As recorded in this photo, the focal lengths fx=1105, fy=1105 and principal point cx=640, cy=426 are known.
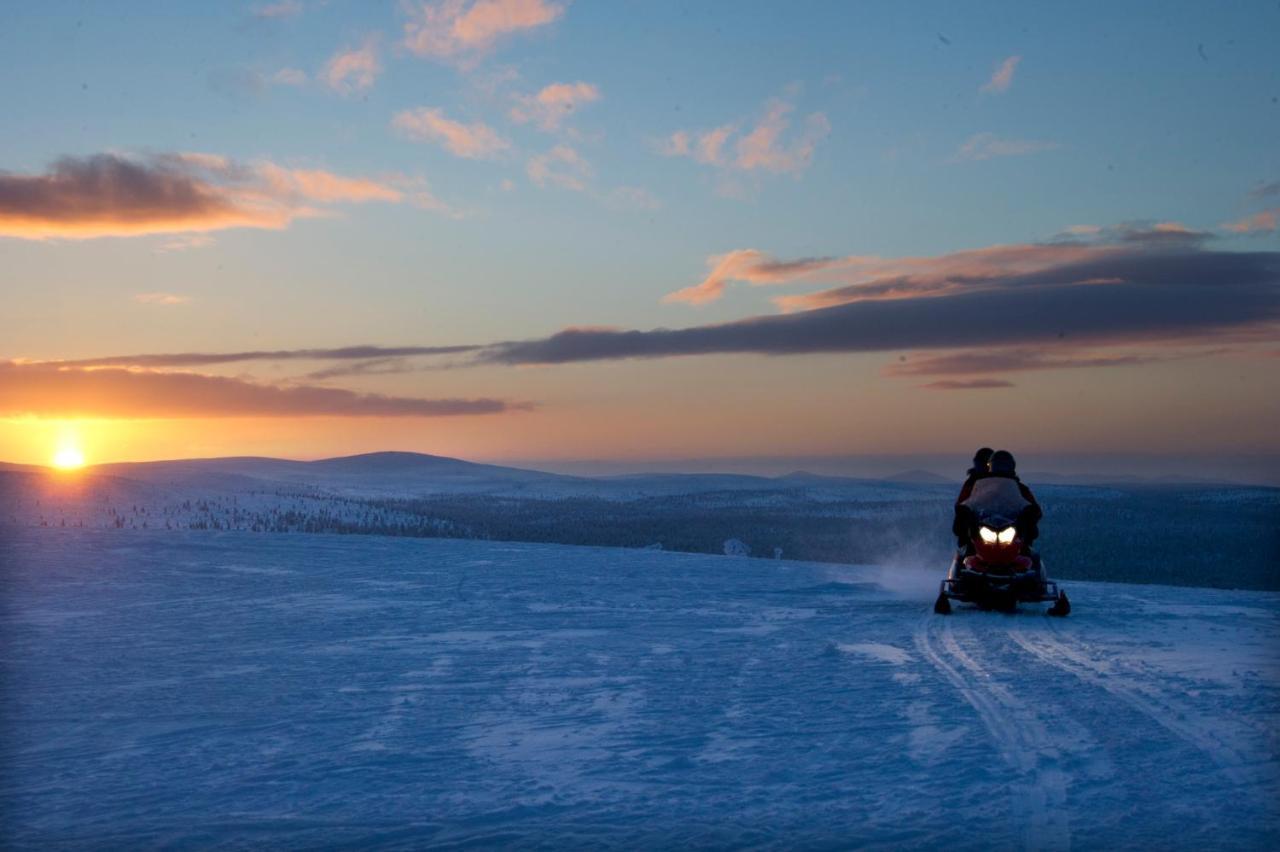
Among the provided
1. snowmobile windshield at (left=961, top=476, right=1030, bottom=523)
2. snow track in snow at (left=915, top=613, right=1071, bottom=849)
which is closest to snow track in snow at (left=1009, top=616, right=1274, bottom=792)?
snow track in snow at (left=915, top=613, right=1071, bottom=849)

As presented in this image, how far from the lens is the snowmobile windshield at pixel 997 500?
14.6m

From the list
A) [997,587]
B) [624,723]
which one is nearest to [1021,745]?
[624,723]

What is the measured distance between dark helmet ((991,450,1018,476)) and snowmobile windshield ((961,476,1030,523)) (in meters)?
0.15

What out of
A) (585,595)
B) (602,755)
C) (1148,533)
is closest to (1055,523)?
(1148,533)

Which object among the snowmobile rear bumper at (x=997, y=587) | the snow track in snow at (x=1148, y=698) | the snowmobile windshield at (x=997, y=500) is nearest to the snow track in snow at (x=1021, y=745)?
the snow track in snow at (x=1148, y=698)

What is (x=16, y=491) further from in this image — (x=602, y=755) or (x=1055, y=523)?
(x=1055, y=523)

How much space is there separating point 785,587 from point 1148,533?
4492 centimetres

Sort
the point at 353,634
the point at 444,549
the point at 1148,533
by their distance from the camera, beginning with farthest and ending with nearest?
the point at 1148,533 < the point at 444,549 < the point at 353,634

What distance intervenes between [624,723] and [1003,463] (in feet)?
31.1

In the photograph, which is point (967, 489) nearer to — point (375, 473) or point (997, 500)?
point (997, 500)

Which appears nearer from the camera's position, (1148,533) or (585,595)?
(585,595)

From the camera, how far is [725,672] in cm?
979

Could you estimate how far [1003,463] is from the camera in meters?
15.5

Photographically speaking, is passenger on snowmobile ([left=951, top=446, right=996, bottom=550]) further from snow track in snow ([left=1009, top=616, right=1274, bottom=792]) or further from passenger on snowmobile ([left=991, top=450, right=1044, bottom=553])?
snow track in snow ([left=1009, top=616, right=1274, bottom=792])
